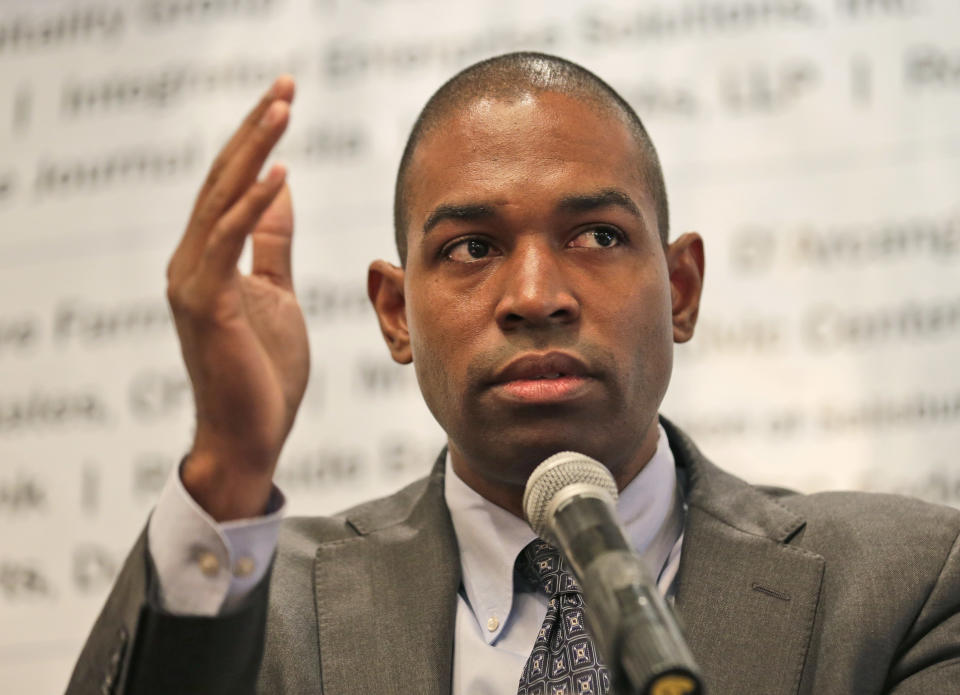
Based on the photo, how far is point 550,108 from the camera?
2283 millimetres

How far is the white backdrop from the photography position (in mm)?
3197

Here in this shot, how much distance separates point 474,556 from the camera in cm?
231

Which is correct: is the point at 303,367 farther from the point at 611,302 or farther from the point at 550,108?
the point at 550,108

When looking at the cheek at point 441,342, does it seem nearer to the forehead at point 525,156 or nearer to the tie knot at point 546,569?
the forehead at point 525,156

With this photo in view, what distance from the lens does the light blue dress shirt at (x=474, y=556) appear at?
1.70 metres

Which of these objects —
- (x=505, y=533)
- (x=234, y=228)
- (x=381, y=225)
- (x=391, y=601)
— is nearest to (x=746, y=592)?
(x=505, y=533)

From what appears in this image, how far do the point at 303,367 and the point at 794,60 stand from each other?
212cm

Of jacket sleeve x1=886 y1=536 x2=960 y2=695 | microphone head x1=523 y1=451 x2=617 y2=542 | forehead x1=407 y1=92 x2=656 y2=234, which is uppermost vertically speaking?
forehead x1=407 y1=92 x2=656 y2=234

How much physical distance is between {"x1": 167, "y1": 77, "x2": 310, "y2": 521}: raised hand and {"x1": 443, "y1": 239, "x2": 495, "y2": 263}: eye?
0.53m

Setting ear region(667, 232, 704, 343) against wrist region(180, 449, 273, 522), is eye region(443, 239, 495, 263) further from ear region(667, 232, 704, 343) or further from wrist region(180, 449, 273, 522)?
wrist region(180, 449, 273, 522)

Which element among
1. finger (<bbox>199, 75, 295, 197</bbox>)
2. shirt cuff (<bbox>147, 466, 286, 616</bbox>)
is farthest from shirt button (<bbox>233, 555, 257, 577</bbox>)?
finger (<bbox>199, 75, 295, 197</bbox>)

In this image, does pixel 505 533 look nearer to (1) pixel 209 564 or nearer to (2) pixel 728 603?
(2) pixel 728 603

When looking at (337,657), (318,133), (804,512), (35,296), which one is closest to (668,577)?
(804,512)

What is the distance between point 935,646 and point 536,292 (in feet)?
2.94
